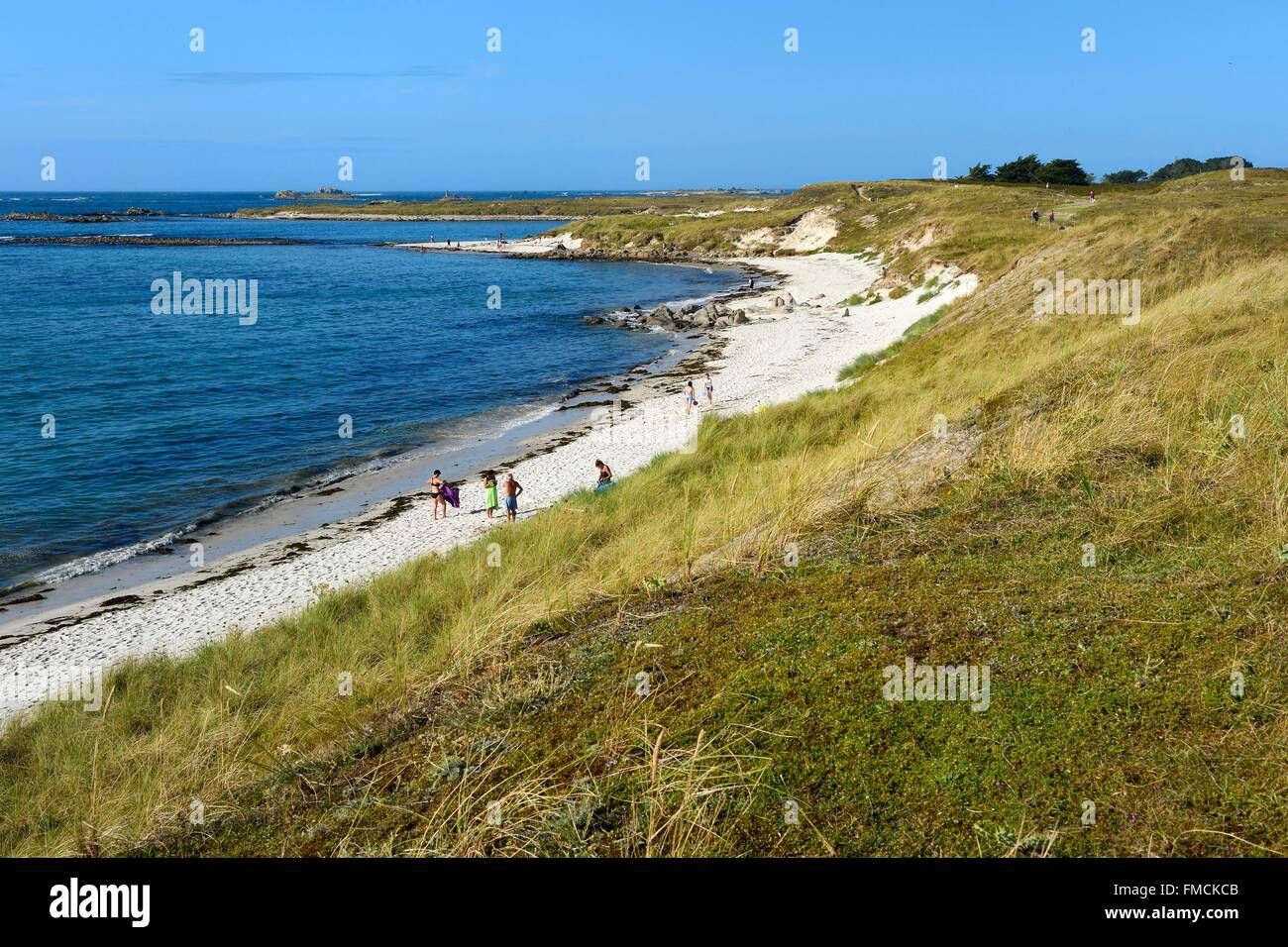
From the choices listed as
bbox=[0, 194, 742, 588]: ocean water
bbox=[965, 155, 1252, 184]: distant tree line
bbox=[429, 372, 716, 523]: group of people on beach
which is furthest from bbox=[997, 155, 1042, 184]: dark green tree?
bbox=[429, 372, 716, 523]: group of people on beach

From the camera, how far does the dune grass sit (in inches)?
161

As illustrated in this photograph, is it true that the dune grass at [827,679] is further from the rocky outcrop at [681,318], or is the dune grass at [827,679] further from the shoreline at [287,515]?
the rocky outcrop at [681,318]

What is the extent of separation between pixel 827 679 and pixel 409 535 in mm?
14880

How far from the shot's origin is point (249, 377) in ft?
123

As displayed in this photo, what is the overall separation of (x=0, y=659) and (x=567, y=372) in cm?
2762

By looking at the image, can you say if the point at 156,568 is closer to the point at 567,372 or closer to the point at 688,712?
the point at 688,712

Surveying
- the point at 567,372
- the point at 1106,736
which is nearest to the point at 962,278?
the point at 567,372

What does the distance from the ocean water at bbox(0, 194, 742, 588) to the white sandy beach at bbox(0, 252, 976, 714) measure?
3.81 metres

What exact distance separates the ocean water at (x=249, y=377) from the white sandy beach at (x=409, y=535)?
3.81 meters

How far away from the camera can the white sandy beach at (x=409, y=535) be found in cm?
1374

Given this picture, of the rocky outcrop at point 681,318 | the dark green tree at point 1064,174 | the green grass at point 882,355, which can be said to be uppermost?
the dark green tree at point 1064,174

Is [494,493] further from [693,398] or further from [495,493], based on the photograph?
[693,398]

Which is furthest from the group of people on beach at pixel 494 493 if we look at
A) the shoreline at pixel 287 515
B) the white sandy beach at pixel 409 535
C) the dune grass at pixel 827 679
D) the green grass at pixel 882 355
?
the green grass at pixel 882 355

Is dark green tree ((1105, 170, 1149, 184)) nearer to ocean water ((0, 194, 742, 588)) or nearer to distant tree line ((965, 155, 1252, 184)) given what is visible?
distant tree line ((965, 155, 1252, 184))
